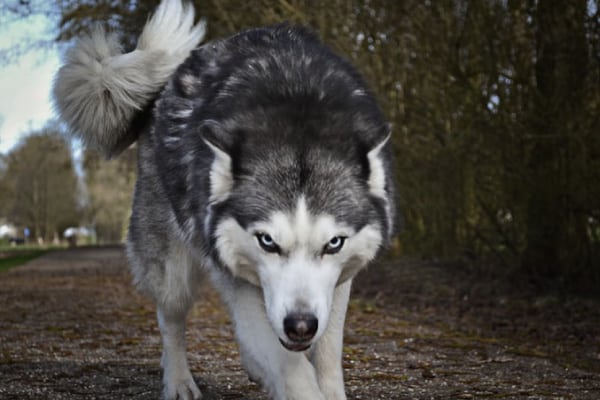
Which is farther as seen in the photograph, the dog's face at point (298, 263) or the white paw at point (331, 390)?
the white paw at point (331, 390)

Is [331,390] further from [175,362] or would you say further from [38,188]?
[38,188]

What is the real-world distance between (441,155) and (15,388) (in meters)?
7.53

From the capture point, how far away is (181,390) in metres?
4.89

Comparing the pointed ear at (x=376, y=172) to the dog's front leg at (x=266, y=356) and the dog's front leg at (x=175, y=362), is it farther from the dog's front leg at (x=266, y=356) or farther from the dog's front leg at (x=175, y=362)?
the dog's front leg at (x=175, y=362)

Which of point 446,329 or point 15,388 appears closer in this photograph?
point 15,388

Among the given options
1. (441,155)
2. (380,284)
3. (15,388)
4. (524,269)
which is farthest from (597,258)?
(15,388)

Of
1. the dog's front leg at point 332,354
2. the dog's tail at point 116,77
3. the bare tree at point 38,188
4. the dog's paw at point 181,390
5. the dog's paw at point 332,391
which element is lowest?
the dog's paw at point 181,390

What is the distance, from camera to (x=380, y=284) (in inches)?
485

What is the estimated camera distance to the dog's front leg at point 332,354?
4.18 m

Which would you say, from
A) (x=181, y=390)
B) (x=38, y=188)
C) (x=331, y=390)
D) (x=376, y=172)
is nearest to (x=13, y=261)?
(x=181, y=390)

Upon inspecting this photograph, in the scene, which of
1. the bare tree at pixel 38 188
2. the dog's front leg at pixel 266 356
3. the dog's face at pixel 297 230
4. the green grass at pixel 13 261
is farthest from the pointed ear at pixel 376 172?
the bare tree at pixel 38 188

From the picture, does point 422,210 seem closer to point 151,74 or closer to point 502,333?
point 502,333

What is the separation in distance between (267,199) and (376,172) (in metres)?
0.58

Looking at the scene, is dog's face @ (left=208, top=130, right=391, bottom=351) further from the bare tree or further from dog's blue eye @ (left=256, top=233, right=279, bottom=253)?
the bare tree
